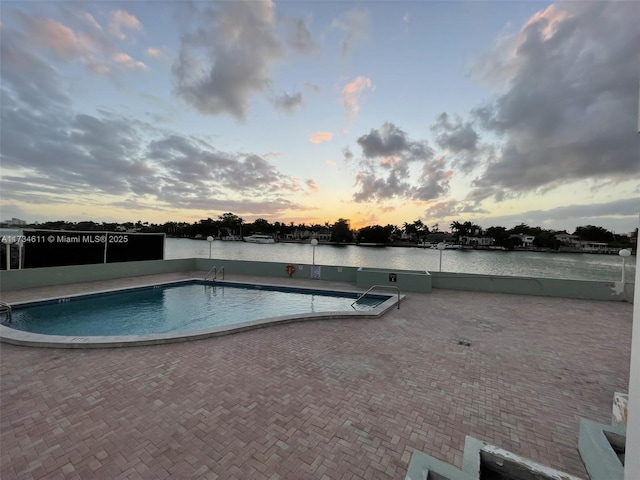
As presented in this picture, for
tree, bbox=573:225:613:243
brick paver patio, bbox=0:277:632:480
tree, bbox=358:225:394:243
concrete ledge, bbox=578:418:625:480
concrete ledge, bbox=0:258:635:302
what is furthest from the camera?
tree, bbox=358:225:394:243

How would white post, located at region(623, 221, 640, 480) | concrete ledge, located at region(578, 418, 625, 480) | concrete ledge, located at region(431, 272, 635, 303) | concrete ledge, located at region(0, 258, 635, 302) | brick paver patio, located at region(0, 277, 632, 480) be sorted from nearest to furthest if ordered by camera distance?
white post, located at region(623, 221, 640, 480) → concrete ledge, located at region(578, 418, 625, 480) → brick paver patio, located at region(0, 277, 632, 480) → concrete ledge, located at region(431, 272, 635, 303) → concrete ledge, located at region(0, 258, 635, 302)

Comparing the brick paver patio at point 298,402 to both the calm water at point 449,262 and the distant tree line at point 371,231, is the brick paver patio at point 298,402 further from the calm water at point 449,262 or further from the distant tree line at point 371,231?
the distant tree line at point 371,231

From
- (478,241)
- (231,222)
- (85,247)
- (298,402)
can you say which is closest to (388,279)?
(298,402)

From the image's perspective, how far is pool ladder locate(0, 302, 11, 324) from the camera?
6551 mm

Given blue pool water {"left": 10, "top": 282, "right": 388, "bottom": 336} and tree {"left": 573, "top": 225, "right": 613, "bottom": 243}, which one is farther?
tree {"left": 573, "top": 225, "right": 613, "bottom": 243}

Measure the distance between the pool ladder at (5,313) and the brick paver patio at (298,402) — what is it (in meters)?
3.07

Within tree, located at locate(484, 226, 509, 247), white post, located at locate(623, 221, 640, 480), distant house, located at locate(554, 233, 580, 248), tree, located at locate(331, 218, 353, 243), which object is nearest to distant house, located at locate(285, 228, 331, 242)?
tree, located at locate(331, 218, 353, 243)

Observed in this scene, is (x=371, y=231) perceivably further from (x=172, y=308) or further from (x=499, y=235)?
(x=172, y=308)

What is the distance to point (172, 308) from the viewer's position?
881 centimetres

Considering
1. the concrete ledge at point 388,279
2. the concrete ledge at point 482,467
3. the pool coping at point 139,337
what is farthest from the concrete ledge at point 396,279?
the concrete ledge at point 482,467

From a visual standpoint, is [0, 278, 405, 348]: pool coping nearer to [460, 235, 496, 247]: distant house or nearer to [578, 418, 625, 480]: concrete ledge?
[578, 418, 625, 480]: concrete ledge

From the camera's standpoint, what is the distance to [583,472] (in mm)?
2168

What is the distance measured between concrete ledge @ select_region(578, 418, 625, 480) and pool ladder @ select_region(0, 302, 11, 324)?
1060 cm

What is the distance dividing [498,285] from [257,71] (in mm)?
12222
